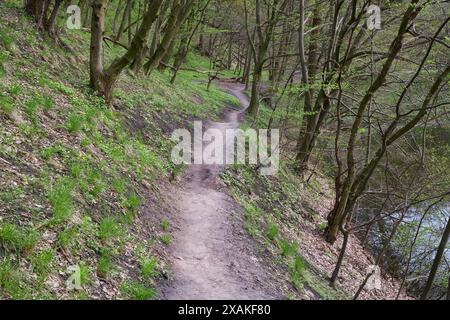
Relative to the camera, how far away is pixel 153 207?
26.3 ft

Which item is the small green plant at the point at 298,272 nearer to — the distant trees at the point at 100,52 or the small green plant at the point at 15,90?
the distant trees at the point at 100,52

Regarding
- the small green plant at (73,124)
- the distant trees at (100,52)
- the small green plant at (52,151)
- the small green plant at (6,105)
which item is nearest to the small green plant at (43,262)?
the small green plant at (52,151)

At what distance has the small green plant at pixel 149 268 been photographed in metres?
5.80

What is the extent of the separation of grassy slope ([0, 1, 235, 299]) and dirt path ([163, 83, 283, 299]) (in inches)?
15.5

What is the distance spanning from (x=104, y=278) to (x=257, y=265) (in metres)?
3.33

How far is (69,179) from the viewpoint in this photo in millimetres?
6176

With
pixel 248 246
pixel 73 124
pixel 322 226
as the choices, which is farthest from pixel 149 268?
pixel 322 226

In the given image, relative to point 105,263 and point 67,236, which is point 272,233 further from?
point 67,236

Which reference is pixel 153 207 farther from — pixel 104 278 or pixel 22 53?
pixel 22 53

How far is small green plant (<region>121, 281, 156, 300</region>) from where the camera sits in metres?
5.20

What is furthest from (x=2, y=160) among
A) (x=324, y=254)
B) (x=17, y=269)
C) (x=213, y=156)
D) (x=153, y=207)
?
(x=324, y=254)

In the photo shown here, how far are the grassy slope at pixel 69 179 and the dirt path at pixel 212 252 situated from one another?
39 cm

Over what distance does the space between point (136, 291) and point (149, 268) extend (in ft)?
2.02

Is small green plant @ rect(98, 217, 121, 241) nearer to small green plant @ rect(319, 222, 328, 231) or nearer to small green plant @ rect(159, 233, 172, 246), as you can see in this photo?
small green plant @ rect(159, 233, 172, 246)
